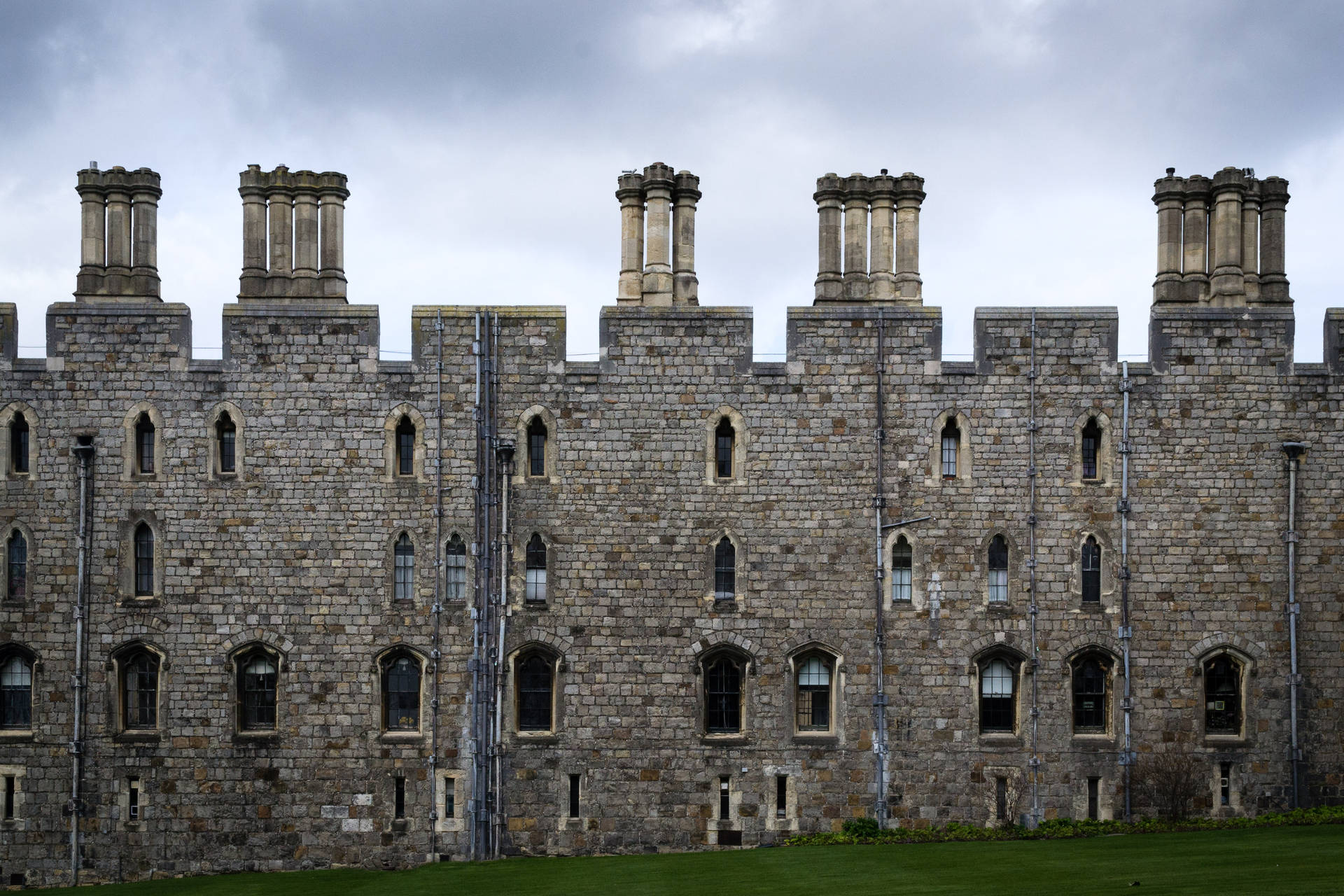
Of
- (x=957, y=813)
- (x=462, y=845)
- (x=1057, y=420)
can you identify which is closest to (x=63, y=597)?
(x=462, y=845)

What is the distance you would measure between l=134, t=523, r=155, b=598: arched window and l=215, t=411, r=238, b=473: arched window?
1.79m

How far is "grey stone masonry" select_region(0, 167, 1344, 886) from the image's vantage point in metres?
26.7

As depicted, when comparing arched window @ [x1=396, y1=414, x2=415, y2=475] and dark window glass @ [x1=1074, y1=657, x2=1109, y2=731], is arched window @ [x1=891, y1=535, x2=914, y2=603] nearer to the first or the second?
dark window glass @ [x1=1074, y1=657, x2=1109, y2=731]

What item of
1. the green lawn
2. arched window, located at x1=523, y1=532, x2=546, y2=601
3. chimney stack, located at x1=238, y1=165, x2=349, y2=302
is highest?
chimney stack, located at x1=238, y1=165, x2=349, y2=302

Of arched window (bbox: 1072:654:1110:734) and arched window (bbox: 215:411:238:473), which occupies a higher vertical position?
arched window (bbox: 215:411:238:473)

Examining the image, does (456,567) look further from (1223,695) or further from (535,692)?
(1223,695)

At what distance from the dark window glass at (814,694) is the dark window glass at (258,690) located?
9.75m

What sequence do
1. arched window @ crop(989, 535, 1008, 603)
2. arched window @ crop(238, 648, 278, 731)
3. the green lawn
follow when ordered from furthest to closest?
arched window @ crop(989, 535, 1008, 603) < arched window @ crop(238, 648, 278, 731) < the green lawn

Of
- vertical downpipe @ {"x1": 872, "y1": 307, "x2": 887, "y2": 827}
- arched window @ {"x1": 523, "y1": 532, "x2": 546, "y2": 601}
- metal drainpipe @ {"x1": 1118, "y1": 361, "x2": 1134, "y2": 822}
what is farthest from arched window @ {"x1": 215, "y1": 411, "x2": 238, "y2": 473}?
metal drainpipe @ {"x1": 1118, "y1": 361, "x2": 1134, "y2": 822}

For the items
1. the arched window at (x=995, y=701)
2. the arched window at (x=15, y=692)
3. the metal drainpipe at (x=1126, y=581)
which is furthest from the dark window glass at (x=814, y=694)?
the arched window at (x=15, y=692)

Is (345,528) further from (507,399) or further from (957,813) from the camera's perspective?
(957,813)

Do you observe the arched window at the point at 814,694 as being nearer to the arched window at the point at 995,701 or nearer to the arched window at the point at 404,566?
the arched window at the point at 995,701

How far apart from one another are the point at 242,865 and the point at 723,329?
1314cm

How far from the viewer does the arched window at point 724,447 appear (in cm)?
2728
